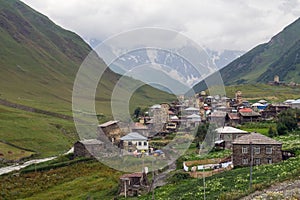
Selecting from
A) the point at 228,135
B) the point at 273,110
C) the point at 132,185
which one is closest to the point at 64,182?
the point at 132,185

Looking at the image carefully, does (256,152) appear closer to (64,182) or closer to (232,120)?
(64,182)

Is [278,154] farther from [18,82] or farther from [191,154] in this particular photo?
[18,82]

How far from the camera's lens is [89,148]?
6638 centimetres

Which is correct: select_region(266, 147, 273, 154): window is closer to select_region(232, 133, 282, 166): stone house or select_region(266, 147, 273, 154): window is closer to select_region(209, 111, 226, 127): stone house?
select_region(232, 133, 282, 166): stone house

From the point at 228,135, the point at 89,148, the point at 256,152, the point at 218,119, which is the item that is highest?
the point at 218,119

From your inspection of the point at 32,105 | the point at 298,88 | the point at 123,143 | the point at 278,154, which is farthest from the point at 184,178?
the point at 298,88

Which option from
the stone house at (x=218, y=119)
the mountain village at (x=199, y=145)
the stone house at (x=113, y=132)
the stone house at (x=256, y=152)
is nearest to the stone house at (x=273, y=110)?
the mountain village at (x=199, y=145)

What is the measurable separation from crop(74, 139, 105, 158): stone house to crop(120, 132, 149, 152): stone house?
17.2 ft

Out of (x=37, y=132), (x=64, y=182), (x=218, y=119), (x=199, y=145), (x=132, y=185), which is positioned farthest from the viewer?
(x=37, y=132)

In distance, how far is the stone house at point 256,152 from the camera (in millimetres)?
46688

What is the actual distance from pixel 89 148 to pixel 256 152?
92.5ft

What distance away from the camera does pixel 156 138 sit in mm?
66125

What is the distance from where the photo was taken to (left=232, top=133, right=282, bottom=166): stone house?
46688mm

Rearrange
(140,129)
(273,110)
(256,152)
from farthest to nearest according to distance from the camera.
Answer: (273,110)
(140,129)
(256,152)
